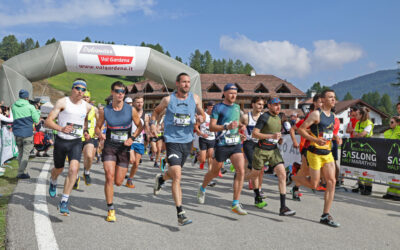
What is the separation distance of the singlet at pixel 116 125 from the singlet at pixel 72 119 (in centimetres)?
51

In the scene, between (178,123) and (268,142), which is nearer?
(178,123)

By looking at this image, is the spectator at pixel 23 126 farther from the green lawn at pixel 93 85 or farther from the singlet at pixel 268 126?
the green lawn at pixel 93 85

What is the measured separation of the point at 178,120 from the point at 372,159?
5.24m

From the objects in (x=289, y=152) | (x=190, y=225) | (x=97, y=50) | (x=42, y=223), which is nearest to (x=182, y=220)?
(x=190, y=225)

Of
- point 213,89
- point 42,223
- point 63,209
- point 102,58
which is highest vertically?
point 213,89

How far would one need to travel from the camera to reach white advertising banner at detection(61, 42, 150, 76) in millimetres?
14484

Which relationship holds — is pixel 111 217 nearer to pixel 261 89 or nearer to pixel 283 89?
pixel 261 89

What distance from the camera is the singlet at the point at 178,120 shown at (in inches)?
204

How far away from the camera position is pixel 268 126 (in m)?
6.03

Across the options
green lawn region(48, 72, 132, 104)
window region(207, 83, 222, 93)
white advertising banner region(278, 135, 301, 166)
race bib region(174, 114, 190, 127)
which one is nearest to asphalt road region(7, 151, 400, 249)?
race bib region(174, 114, 190, 127)

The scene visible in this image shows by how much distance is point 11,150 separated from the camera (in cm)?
984

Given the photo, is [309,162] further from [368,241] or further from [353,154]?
[353,154]

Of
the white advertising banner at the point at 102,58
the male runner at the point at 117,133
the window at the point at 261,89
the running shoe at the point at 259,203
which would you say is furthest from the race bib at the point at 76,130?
the window at the point at 261,89

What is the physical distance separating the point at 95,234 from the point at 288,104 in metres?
57.8
